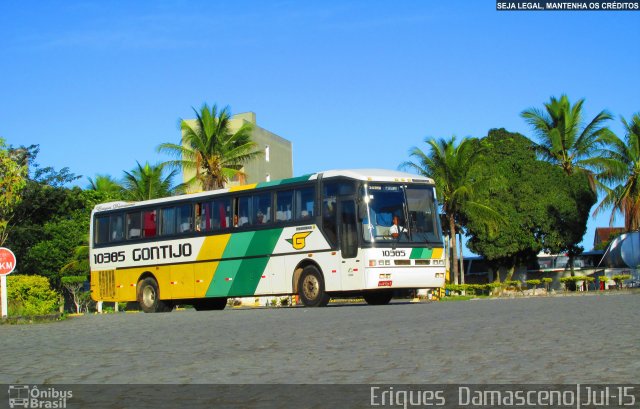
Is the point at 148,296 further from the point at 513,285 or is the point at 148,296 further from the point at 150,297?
the point at 513,285

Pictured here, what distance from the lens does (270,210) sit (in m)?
23.8

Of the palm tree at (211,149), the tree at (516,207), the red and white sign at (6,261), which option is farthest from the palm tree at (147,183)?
the red and white sign at (6,261)

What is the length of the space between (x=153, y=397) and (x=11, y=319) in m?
13.2

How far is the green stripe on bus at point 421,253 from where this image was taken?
2262cm

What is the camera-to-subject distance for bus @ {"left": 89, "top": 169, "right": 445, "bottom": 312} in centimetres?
2220

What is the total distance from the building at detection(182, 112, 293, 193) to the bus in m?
31.9

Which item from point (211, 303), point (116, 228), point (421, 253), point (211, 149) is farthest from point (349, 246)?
point (211, 149)

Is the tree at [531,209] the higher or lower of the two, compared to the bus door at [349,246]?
higher

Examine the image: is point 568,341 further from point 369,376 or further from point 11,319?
point 11,319

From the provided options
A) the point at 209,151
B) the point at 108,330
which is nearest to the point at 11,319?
the point at 108,330

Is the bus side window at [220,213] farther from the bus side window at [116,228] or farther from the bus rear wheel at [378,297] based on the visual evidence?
the bus rear wheel at [378,297]

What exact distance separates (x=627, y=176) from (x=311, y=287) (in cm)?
3850

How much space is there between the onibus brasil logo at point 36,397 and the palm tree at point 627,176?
52411 mm

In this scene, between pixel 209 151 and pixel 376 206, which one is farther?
pixel 209 151
